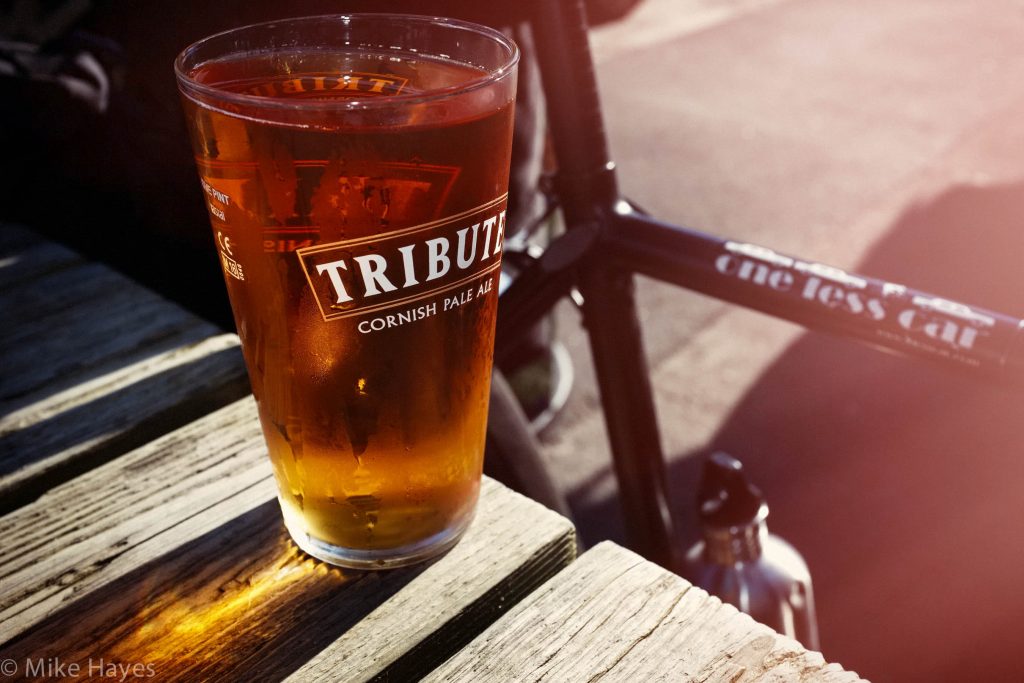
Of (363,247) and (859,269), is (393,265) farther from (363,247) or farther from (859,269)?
(859,269)

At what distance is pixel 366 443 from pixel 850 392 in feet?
7.82

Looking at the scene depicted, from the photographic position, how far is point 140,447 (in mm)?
665

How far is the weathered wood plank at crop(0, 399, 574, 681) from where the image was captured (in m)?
0.50

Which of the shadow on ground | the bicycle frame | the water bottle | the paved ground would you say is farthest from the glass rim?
the paved ground

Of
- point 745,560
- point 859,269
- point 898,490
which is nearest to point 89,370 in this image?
point 745,560

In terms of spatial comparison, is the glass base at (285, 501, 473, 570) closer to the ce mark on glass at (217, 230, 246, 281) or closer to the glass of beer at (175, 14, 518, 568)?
the glass of beer at (175, 14, 518, 568)

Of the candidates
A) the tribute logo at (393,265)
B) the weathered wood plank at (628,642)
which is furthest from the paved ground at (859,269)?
the tribute logo at (393,265)

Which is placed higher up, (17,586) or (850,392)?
(17,586)

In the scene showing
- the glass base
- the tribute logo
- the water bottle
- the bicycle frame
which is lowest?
the water bottle

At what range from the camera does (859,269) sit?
3.14m

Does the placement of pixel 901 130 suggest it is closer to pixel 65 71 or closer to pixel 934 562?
pixel 934 562

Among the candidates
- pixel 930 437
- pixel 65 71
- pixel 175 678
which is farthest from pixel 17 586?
pixel 930 437

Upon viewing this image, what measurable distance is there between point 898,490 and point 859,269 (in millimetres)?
1144

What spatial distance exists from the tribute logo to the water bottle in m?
0.80
